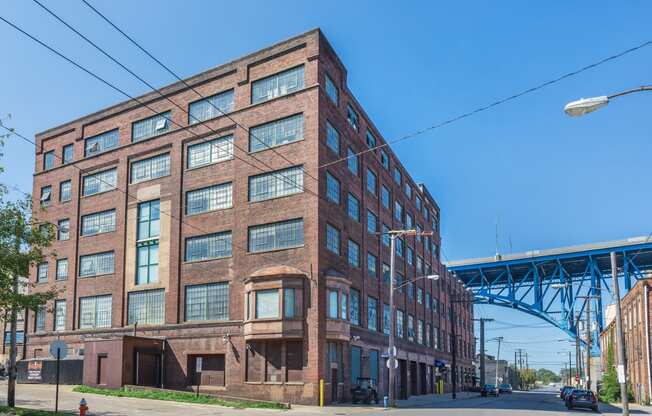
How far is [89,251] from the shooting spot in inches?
2046

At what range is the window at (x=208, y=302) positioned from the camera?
43.1 metres

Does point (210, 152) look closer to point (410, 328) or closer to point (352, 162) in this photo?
point (352, 162)

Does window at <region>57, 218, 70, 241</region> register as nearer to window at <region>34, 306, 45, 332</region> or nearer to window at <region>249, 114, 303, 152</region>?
window at <region>34, 306, 45, 332</region>

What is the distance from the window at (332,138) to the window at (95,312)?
2043 cm

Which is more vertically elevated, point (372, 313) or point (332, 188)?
point (332, 188)

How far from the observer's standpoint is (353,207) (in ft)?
157

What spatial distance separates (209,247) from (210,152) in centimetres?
Answer: 655

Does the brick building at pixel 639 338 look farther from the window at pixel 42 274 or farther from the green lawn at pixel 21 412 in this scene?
the window at pixel 42 274

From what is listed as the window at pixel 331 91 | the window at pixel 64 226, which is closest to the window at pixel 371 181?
the window at pixel 331 91

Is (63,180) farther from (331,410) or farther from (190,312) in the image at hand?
(331,410)

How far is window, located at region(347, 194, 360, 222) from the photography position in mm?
47062

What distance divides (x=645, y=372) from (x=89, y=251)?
44.5m

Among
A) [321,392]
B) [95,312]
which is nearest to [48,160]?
[95,312]

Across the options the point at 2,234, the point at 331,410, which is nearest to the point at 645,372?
the point at 331,410
